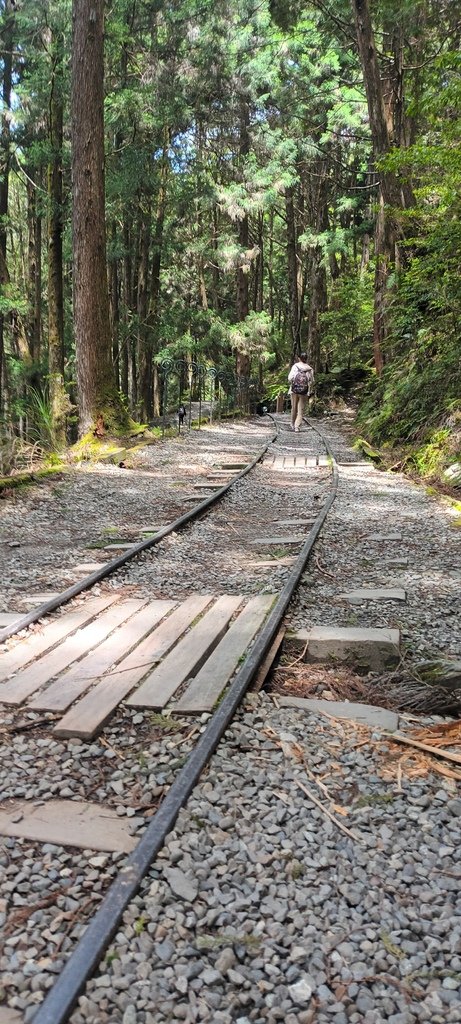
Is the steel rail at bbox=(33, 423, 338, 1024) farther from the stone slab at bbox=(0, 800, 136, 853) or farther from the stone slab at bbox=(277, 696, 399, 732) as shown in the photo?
the stone slab at bbox=(277, 696, 399, 732)

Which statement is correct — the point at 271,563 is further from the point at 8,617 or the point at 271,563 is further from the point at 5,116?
the point at 5,116

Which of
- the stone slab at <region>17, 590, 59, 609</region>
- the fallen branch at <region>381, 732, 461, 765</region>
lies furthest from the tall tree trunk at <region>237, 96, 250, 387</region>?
the fallen branch at <region>381, 732, 461, 765</region>

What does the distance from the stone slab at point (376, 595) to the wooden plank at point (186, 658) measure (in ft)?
2.56

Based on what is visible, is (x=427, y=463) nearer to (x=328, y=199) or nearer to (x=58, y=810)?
(x=58, y=810)

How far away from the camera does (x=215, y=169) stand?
66.4 feet

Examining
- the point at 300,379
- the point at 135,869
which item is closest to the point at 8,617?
the point at 135,869

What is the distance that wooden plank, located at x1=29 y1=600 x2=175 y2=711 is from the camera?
125 inches

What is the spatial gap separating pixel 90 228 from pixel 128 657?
30.5 feet

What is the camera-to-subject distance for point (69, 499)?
8.21m


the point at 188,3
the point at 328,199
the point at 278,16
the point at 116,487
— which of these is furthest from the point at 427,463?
the point at 328,199

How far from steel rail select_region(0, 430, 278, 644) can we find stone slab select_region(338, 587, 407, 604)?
67.7 inches

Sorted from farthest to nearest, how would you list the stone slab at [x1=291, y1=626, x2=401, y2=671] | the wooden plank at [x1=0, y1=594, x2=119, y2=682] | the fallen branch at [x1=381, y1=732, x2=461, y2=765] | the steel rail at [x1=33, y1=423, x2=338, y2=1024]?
the stone slab at [x1=291, y1=626, x2=401, y2=671]
the wooden plank at [x1=0, y1=594, x2=119, y2=682]
the fallen branch at [x1=381, y1=732, x2=461, y2=765]
the steel rail at [x1=33, y1=423, x2=338, y2=1024]

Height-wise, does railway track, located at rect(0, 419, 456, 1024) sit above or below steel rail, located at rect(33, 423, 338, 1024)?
below

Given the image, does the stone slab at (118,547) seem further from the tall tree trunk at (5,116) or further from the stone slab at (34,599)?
the tall tree trunk at (5,116)
